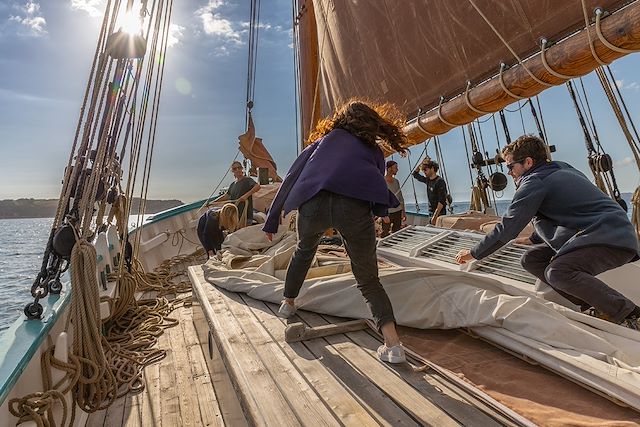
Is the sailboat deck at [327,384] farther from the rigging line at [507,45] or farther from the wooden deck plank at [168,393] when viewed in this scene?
the rigging line at [507,45]

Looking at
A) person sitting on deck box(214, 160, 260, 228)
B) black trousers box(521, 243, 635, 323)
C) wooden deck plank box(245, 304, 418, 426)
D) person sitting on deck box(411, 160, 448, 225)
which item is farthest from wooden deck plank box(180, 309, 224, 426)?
person sitting on deck box(411, 160, 448, 225)

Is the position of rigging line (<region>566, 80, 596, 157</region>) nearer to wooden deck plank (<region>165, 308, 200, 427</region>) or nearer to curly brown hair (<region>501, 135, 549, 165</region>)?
curly brown hair (<region>501, 135, 549, 165</region>)

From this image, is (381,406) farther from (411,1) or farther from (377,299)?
(411,1)

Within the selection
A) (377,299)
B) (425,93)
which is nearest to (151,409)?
(377,299)

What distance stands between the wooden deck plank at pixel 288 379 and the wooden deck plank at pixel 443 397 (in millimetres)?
331

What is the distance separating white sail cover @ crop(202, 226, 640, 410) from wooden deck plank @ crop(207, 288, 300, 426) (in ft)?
1.55

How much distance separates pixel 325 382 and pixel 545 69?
222 centimetres

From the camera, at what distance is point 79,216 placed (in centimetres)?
230

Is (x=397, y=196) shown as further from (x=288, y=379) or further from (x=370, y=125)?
(x=288, y=379)

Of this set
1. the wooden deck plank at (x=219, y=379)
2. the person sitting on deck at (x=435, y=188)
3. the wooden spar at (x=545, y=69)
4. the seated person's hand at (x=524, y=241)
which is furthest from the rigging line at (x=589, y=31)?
the person sitting on deck at (x=435, y=188)

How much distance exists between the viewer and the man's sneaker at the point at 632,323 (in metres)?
1.84

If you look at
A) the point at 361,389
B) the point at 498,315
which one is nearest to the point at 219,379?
the point at 361,389

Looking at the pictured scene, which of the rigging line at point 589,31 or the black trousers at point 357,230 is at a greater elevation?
the rigging line at point 589,31

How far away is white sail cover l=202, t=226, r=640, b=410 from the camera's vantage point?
143 centimetres
